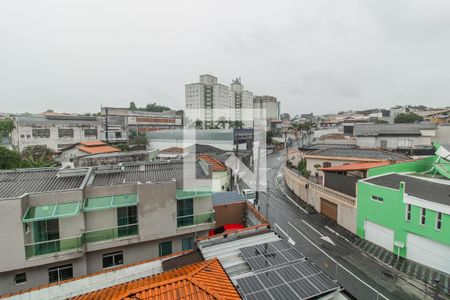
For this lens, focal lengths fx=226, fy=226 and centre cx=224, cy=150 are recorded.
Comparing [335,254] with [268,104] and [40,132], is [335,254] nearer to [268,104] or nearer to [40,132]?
[40,132]

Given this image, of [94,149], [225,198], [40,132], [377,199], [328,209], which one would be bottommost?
[328,209]

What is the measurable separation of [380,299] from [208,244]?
11423 mm

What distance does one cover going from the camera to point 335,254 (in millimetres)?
18344

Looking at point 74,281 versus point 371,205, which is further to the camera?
point 371,205

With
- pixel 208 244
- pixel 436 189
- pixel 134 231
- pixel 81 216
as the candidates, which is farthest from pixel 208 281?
pixel 436 189

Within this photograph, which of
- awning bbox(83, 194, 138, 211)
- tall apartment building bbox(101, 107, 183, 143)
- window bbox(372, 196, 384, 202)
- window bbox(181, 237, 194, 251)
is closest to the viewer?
awning bbox(83, 194, 138, 211)

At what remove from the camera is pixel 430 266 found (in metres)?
16.3

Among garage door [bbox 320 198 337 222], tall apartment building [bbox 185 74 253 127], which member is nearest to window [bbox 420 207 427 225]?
garage door [bbox 320 198 337 222]

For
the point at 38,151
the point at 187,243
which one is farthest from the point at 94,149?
the point at 187,243

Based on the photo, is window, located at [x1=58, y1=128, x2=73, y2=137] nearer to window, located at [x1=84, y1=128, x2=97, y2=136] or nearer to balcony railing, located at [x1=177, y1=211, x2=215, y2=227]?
window, located at [x1=84, y1=128, x2=97, y2=136]

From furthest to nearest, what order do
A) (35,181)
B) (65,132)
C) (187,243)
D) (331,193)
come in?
1. (65,132)
2. (331,193)
3. (187,243)
4. (35,181)

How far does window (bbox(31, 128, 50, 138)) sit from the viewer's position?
171 ft

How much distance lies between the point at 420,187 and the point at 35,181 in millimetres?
27044

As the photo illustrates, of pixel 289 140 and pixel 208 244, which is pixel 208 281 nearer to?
pixel 208 244
